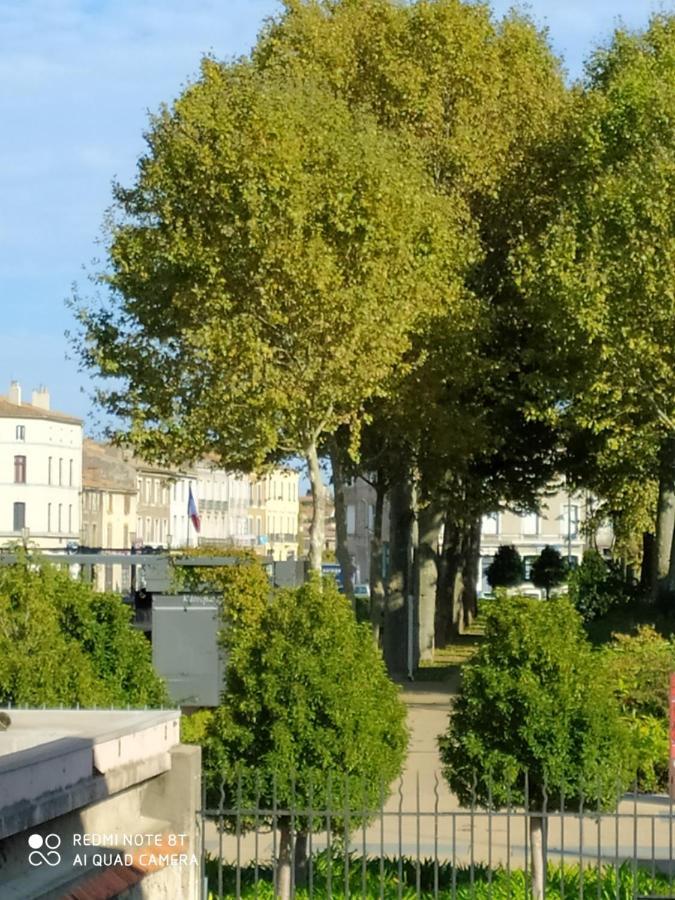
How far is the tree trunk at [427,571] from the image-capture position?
4278cm

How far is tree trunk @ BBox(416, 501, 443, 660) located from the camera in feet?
140

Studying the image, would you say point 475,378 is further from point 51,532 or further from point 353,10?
point 51,532

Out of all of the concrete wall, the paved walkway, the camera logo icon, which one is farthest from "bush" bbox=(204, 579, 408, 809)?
the camera logo icon

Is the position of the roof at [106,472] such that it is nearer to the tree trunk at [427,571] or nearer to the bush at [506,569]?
the bush at [506,569]

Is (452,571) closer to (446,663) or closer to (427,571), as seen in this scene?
(427,571)

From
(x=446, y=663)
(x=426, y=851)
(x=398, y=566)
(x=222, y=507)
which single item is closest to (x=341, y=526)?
(x=398, y=566)

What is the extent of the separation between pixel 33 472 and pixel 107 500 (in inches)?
395

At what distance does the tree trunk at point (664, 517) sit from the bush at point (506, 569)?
89.3 ft

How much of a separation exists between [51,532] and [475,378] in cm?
7499

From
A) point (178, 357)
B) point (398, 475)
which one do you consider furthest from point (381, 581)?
point (178, 357)

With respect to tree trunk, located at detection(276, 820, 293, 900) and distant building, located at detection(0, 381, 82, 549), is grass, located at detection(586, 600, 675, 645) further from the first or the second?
distant building, located at detection(0, 381, 82, 549)

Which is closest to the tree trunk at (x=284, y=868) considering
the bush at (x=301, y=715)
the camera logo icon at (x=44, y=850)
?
the bush at (x=301, y=715)

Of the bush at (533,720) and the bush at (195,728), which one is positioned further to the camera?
the bush at (195,728)

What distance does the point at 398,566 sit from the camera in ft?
133
